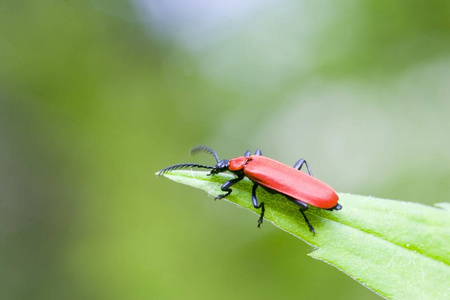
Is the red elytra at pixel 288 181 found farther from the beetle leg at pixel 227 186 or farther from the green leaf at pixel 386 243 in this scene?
the green leaf at pixel 386 243

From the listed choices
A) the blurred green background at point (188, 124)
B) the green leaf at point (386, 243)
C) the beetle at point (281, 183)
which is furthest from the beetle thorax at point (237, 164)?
the blurred green background at point (188, 124)

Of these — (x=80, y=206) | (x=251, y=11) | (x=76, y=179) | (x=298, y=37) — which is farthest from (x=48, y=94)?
(x=298, y=37)

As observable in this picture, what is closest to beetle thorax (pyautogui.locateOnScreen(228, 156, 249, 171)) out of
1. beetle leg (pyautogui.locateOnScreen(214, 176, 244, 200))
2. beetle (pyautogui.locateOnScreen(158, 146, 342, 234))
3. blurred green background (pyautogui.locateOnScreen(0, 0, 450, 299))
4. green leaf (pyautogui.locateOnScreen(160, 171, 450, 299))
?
beetle (pyautogui.locateOnScreen(158, 146, 342, 234))

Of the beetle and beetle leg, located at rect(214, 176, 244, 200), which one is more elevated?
the beetle

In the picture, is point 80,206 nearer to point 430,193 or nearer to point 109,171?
point 109,171

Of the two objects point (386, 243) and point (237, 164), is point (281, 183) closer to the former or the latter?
point (237, 164)

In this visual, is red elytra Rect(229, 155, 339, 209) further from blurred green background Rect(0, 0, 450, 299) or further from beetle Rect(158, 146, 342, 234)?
blurred green background Rect(0, 0, 450, 299)
